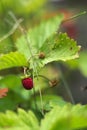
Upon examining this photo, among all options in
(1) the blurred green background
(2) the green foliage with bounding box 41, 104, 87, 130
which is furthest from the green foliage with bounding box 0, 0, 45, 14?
(2) the green foliage with bounding box 41, 104, 87, 130

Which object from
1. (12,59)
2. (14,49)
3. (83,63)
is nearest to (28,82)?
(12,59)

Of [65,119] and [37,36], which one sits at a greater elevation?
[37,36]

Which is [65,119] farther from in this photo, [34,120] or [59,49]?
[59,49]

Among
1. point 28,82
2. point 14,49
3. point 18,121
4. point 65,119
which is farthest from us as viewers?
point 14,49

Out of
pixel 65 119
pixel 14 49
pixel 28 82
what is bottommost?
pixel 65 119

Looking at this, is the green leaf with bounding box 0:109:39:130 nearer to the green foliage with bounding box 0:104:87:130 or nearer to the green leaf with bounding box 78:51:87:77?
the green foliage with bounding box 0:104:87:130

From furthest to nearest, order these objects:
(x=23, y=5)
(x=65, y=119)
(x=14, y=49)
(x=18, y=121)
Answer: (x=23, y=5) < (x=14, y=49) < (x=18, y=121) < (x=65, y=119)
